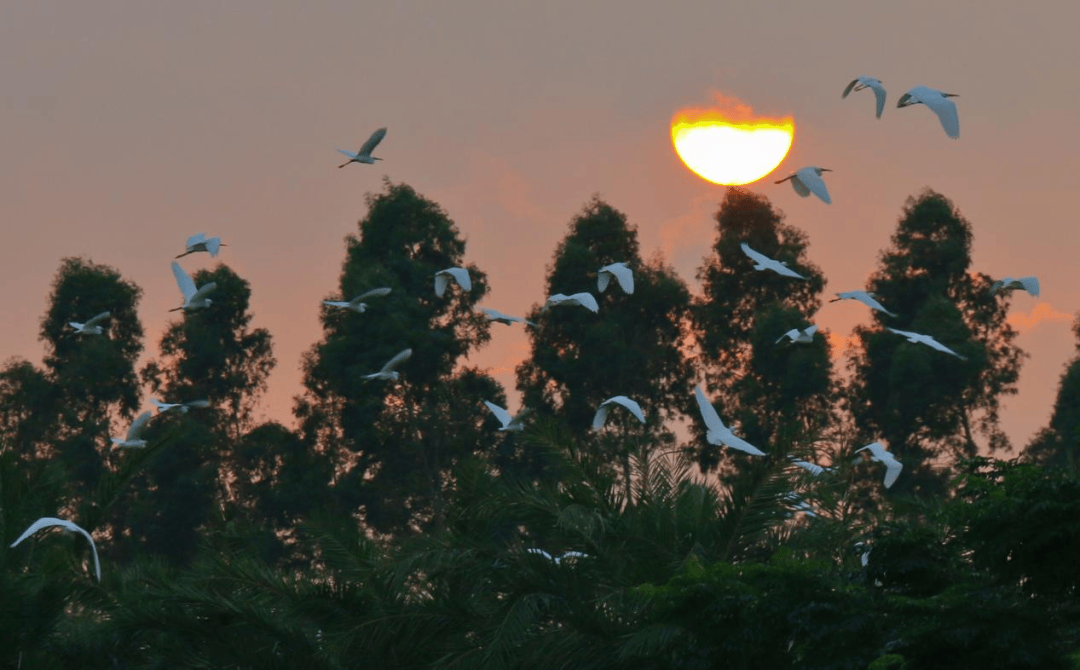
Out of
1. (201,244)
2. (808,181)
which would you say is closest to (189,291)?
(201,244)

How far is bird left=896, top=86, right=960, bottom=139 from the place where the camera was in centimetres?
1884

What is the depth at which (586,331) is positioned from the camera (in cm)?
4234

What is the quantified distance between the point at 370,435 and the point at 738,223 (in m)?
11.0

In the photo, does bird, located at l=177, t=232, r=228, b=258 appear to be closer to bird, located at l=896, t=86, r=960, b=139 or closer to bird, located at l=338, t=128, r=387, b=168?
bird, located at l=338, t=128, r=387, b=168

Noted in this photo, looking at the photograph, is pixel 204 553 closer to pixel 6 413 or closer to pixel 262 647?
pixel 262 647

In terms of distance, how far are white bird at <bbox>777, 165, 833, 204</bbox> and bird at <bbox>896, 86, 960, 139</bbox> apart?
2.07 meters

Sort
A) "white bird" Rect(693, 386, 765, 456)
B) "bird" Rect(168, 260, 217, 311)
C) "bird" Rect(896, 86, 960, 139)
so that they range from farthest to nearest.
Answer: "bird" Rect(168, 260, 217, 311) < "bird" Rect(896, 86, 960, 139) < "white bird" Rect(693, 386, 765, 456)

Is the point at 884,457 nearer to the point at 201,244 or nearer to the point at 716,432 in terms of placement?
the point at 716,432

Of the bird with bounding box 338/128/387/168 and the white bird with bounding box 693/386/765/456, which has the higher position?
the bird with bounding box 338/128/387/168

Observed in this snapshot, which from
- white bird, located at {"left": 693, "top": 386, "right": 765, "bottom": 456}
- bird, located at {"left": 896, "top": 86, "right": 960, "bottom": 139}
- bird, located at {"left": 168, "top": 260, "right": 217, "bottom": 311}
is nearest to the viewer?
white bird, located at {"left": 693, "top": 386, "right": 765, "bottom": 456}

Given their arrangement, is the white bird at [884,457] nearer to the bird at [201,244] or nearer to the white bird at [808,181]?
the white bird at [808,181]

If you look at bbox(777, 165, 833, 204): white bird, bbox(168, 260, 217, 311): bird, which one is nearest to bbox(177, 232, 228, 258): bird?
bbox(168, 260, 217, 311): bird

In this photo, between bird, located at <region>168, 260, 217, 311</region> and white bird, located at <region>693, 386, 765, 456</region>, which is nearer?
white bird, located at <region>693, 386, 765, 456</region>

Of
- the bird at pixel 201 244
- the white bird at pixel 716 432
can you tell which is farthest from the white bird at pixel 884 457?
the bird at pixel 201 244
